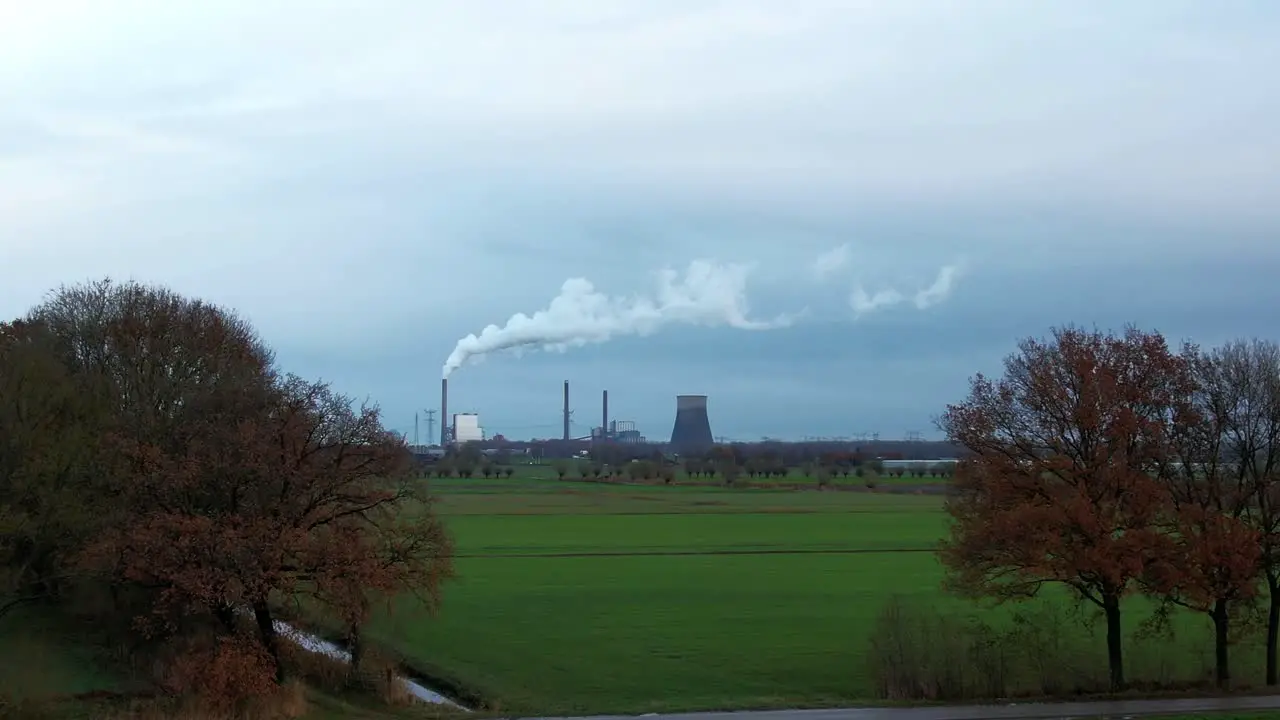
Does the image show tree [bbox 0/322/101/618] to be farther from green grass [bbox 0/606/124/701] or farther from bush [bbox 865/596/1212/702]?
bush [bbox 865/596/1212/702]

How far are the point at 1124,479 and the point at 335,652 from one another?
94.0ft

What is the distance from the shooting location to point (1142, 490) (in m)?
32.2

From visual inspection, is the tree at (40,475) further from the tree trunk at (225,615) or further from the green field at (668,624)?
the tree trunk at (225,615)

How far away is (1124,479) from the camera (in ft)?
107

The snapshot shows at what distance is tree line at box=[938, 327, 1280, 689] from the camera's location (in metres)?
31.9

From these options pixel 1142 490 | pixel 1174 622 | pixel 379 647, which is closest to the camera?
pixel 1142 490

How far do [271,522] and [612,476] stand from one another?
16986cm

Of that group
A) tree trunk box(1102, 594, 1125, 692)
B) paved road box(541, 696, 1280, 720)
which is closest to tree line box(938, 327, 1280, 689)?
tree trunk box(1102, 594, 1125, 692)

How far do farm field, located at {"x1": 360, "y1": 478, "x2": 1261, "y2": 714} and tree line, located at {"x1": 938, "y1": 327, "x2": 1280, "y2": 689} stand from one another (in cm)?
528

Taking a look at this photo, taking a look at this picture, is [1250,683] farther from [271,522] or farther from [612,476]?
[612,476]

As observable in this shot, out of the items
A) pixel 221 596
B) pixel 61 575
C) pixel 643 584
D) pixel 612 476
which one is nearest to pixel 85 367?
pixel 61 575

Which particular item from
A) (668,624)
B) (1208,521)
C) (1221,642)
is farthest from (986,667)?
(668,624)

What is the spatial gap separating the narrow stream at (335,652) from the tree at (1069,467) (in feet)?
52.7

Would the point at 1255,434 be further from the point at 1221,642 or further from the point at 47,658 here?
the point at 47,658
